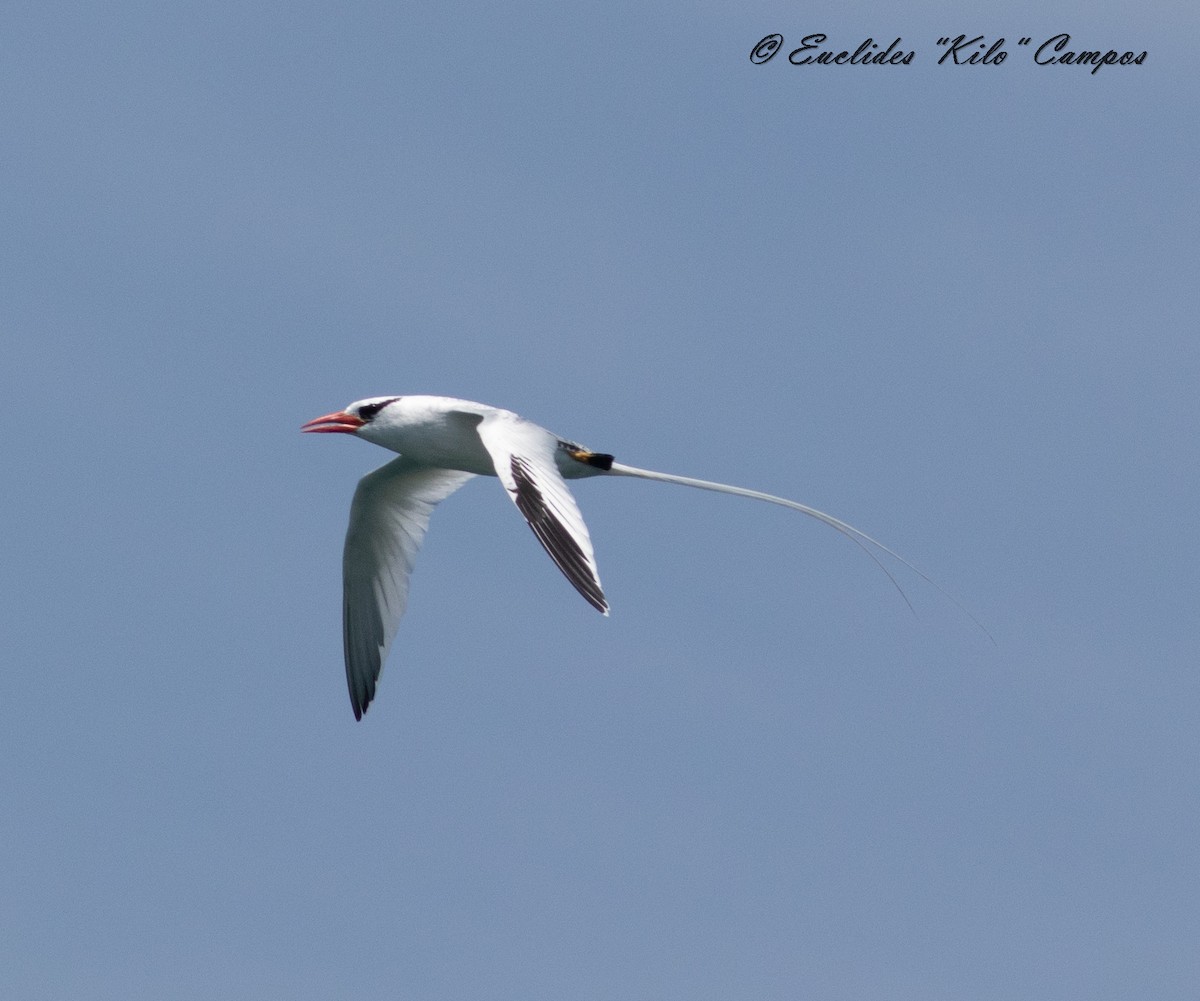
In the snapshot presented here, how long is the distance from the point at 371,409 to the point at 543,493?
464 cm

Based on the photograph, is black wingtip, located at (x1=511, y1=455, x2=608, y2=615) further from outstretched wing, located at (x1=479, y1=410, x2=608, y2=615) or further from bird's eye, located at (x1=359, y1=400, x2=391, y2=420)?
bird's eye, located at (x1=359, y1=400, x2=391, y2=420)

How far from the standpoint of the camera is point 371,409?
22.4 m

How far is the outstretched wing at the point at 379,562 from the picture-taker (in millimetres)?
24438

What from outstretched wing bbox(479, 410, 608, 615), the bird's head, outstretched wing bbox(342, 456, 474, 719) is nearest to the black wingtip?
outstretched wing bbox(479, 410, 608, 615)

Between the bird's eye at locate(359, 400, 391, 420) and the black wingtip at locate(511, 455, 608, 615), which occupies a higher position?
the bird's eye at locate(359, 400, 391, 420)

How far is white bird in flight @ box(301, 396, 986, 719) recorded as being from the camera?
1803 cm

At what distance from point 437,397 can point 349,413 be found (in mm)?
1215

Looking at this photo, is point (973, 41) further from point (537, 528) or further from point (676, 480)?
point (537, 528)

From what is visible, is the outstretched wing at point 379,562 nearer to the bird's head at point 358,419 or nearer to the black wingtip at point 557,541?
the bird's head at point 358,419

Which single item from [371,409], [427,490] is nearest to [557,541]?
[371,409]

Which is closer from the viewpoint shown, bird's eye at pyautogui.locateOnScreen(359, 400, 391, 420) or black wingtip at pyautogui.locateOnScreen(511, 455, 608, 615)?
black wingtip at pyautogui.locateOnScreen(511, 455, 608, 615)

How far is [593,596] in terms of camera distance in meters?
17.0

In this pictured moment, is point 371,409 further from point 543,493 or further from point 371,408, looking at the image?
point 543,493

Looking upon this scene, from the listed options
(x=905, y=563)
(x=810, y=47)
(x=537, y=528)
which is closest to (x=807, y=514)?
(x=905, y=563)
